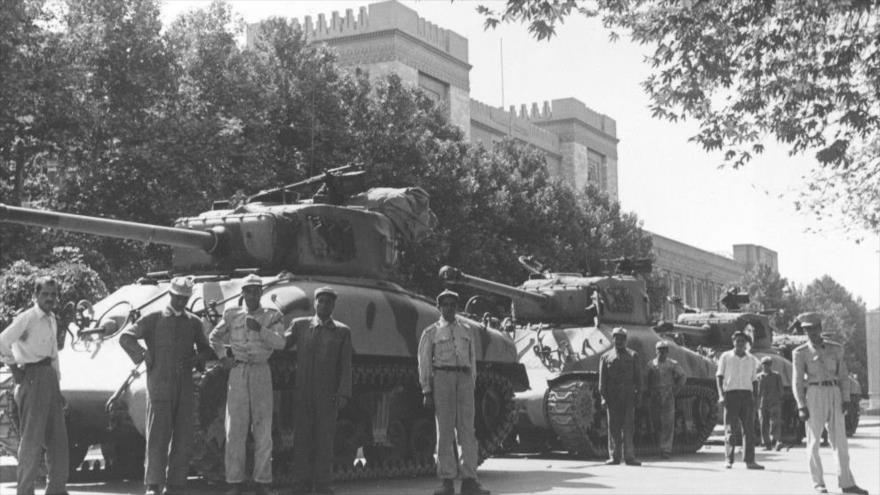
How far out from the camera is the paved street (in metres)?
12.2

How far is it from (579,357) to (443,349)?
679cm

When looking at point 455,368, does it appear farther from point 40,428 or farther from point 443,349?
point 40,428

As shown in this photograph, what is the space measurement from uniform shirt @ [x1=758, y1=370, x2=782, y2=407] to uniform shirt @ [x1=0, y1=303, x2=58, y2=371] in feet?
47.1

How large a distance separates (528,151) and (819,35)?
93.9 ft

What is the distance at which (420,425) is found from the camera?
14.2m

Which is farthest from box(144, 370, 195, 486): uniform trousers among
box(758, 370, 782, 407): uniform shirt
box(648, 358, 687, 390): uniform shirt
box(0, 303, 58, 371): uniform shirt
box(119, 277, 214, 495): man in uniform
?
box(758, 370, 782, 407): uniform shirt

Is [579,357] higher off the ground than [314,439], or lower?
higher

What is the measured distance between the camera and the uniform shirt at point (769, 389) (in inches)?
830

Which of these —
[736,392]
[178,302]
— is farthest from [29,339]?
[736,392]

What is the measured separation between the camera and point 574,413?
17.0 m

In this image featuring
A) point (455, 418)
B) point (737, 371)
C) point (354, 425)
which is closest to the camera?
point (455, 418)

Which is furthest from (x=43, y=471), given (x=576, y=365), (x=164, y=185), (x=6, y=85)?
(x=164, y=185)

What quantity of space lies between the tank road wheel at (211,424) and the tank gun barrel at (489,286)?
4.94m

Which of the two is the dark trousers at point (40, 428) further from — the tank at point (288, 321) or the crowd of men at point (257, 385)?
the tank at point (288, 321)
